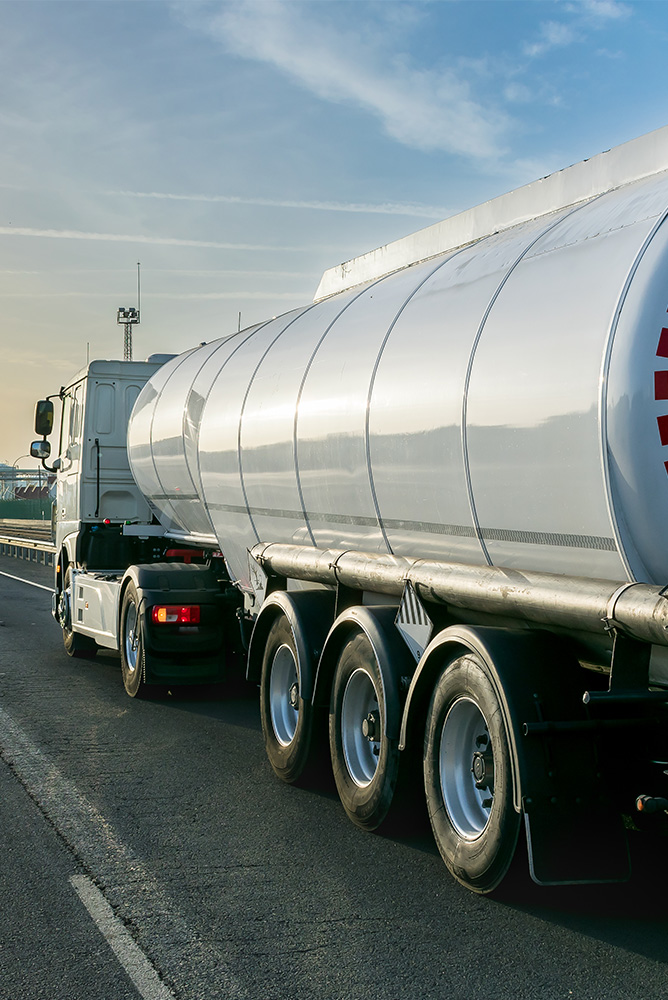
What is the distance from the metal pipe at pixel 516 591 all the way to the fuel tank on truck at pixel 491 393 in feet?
0.35

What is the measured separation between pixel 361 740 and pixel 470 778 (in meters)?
1.29

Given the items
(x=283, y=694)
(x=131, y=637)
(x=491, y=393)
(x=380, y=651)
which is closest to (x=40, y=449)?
(x=131, y=637)

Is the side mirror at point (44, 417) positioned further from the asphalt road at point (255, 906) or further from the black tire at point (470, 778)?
the black tire at point (470, 778)

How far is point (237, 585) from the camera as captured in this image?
9.97 meters

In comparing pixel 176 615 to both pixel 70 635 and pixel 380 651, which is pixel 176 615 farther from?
pixel 380 651

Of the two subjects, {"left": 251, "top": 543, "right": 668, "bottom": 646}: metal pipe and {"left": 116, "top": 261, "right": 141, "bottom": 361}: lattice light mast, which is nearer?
{"left": 251, "top": 543, "right": 668, "bottom": 646}: metal pipe

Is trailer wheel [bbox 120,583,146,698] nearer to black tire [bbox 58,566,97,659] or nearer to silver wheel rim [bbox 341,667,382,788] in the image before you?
black tire [bbox 58,566,97,659]

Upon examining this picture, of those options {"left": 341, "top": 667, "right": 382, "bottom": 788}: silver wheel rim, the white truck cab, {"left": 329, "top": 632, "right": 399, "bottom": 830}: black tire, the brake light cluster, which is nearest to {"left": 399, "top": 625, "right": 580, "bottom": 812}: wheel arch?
{"left": 329, "top": 632, "right": 399, "bottom": 830}: black tire

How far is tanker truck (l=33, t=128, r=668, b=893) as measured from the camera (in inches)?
177

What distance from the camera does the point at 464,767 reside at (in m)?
5.42

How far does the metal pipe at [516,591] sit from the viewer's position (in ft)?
14.0

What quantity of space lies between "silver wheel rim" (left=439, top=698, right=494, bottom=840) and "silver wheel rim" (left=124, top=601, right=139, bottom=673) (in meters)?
5.89

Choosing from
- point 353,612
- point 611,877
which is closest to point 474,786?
point 611,877

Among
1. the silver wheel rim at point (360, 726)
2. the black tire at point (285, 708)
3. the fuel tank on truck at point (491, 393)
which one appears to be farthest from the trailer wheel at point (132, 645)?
the silver wheel rim at point (360, 726)
